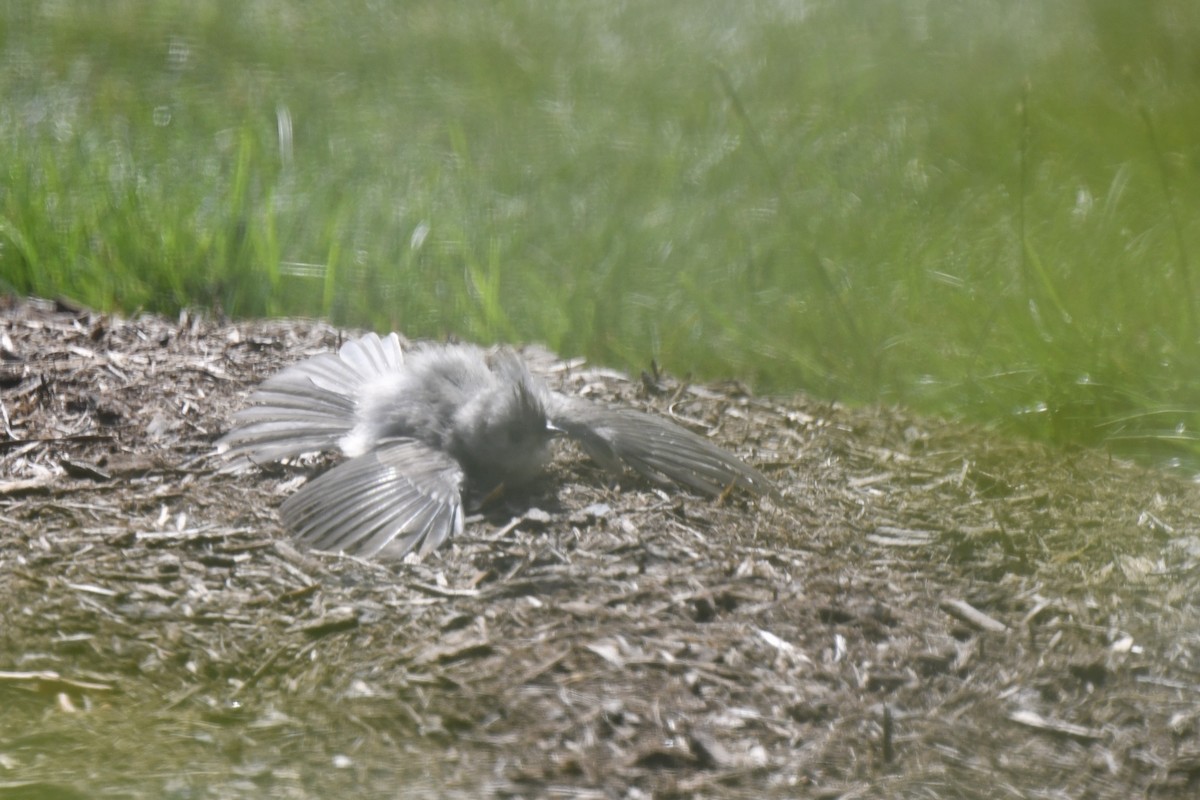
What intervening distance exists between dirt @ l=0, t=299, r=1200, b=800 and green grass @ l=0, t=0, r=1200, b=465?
101 cm

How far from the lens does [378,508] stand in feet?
11.6

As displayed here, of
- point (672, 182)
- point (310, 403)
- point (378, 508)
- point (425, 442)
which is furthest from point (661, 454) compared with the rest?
point (672, 182)

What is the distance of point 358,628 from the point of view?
316cm

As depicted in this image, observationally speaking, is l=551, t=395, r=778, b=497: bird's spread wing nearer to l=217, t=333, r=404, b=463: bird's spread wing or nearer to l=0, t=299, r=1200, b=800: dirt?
l=0, t=299, r=1200, b=800: dirt

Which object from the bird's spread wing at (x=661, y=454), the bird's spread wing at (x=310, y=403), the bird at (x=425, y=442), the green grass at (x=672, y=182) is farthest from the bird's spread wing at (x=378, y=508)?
the green grass at (x=672, y=182)

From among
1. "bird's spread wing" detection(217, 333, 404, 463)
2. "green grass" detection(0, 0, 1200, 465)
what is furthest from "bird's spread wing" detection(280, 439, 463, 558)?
"green grass" detection(0, 0, 1200, 465)

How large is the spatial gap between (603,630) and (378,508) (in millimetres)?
743

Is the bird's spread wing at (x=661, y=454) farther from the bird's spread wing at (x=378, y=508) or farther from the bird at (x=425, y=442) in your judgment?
the bird's spread wing at (x=378, y=508)

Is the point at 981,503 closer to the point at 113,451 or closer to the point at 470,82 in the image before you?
the point at 113,451

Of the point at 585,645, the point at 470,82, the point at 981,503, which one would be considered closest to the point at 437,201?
the point at 470,82

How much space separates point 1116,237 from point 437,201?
127 inches

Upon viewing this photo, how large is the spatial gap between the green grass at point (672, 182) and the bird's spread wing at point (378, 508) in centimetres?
183

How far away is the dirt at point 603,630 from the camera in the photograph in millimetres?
2752

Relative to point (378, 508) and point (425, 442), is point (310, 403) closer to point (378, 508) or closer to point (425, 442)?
point (425, 442)
